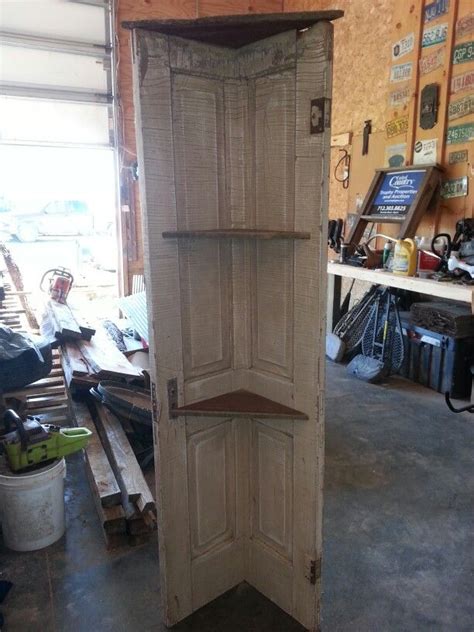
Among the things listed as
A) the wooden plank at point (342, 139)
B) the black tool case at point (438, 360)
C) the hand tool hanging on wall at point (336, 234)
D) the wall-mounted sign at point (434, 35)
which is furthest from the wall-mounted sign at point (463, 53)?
the black tool case at point (438, 360)

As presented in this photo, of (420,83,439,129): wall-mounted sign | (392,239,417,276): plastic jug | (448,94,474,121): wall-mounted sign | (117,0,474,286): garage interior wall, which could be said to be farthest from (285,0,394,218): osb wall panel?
(392,239,417,276): plastic jug

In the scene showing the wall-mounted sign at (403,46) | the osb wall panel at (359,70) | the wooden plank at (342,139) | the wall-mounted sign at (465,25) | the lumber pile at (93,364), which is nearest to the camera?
the lumber pile at (93,364)

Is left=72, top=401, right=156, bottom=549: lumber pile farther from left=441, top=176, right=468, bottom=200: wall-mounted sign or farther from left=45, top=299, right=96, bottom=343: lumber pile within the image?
left=441, top=176, right=468, bottom=200: wall-mounted sign

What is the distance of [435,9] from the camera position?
154 inches

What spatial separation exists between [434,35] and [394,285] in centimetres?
217

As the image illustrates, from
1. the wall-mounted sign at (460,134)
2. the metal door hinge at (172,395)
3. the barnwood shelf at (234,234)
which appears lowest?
the metal door hinge at (172,395)

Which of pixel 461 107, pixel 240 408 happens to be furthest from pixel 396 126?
pixel 240 408

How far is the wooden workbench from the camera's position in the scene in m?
3.09

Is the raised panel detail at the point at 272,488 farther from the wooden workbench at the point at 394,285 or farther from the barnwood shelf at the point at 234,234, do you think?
the wooden workbench at the point at 394,285

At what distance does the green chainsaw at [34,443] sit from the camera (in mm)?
1998

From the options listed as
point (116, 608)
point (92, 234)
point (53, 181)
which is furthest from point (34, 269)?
point (116, 608)

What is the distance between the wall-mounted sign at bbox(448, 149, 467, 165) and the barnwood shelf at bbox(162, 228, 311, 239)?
308cm

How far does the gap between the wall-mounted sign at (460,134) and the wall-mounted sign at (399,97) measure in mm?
625

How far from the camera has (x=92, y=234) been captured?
409 inches
